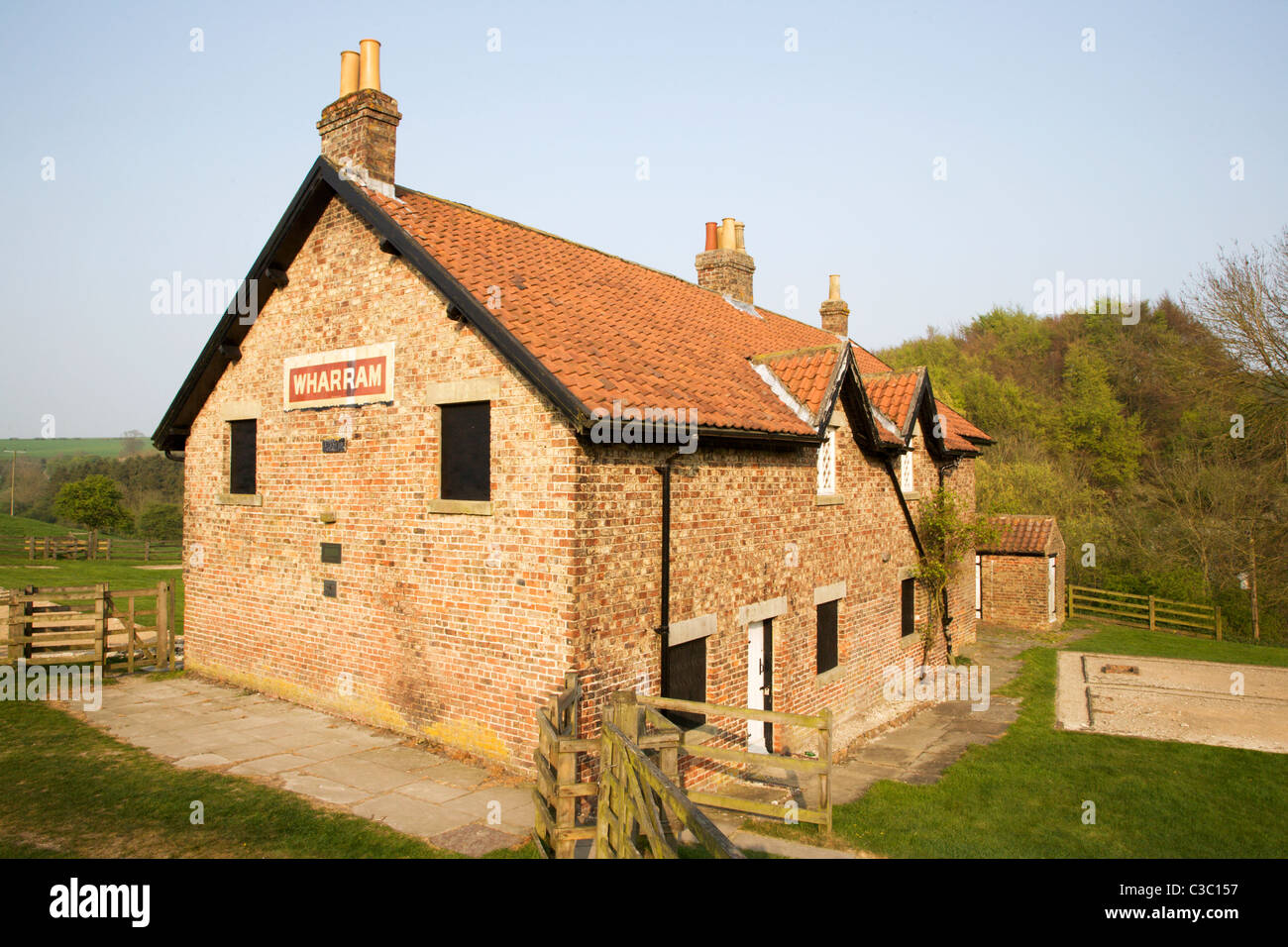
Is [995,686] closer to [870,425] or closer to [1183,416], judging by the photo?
[870,425]

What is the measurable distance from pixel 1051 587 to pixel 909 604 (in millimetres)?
9798

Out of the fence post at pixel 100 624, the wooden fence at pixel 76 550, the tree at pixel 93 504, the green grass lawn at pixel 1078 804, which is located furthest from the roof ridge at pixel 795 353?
the tree at pixel 93 504

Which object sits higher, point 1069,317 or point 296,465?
point 1069,317

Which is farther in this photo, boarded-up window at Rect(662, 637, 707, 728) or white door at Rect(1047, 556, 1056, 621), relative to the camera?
white door at Rect(1047, 556, 1056, 621)

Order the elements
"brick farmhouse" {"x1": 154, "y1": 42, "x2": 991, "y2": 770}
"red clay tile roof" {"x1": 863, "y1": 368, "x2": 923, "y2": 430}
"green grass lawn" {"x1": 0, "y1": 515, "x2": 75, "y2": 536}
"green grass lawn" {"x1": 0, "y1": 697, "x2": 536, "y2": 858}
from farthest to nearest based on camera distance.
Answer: "green grass lawn" {"x1": 0, "y1": 515, "x2": 75, "y2": 536} → "red clay tile roof" {"x1": 863, "y1": 368, "x2": 923, "y2": 430} → "brick farmhouse" {"x1": 154, "y1": 42, "x2": 991, "y2": 770} → "green grass lawn" {"x1": 0, "y1": 697, "x2": 536, "y2": 858}

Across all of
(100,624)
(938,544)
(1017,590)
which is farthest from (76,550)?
(1017,590)

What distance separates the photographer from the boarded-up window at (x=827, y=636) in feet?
42.8

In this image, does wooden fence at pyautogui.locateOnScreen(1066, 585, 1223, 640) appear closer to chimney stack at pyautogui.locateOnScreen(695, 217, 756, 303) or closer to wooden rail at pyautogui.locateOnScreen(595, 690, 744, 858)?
chimney stack at pyautogui.locateOnScreen(695, 217, 756, 303)

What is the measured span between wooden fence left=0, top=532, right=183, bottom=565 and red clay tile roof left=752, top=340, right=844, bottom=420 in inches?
1609

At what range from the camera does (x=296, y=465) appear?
11727 mm

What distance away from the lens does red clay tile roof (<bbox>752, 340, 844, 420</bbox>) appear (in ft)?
39.5

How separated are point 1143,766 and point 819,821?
6.16m

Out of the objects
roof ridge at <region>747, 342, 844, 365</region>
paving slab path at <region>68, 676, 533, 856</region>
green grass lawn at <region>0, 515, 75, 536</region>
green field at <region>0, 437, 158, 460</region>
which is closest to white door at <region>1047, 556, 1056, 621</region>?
roof ridge at <region>747, 342, 844, 365</region>
